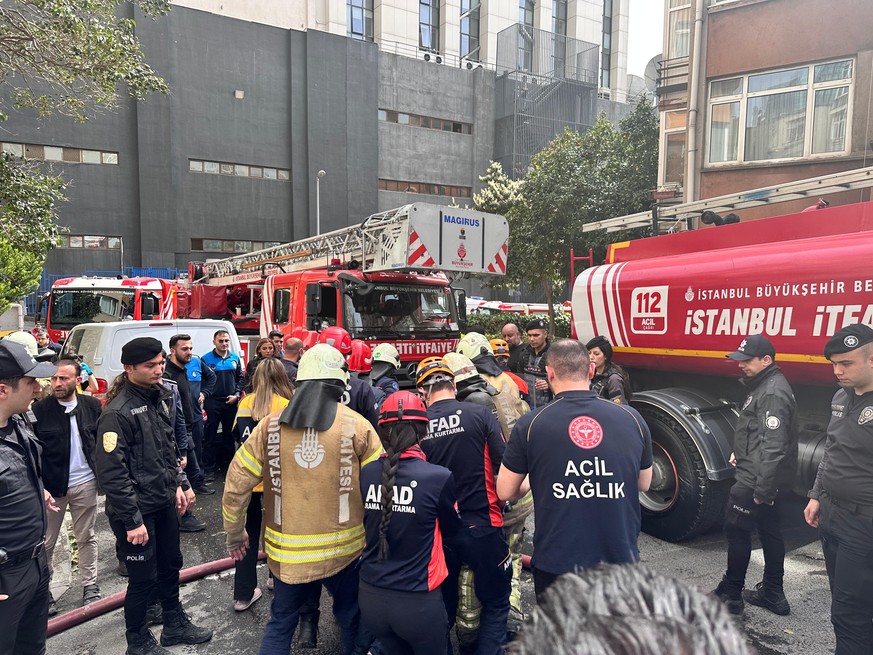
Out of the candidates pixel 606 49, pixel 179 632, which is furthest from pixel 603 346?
pixel 606 49

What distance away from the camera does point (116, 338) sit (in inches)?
270

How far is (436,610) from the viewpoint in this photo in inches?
96.1

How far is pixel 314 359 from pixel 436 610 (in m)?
1.38

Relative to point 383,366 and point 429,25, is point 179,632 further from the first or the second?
point 429,25

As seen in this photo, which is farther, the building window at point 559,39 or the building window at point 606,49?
the building window at point 606,49

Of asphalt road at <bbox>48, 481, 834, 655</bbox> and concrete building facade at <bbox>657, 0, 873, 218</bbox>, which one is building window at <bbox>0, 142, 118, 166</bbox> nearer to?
concrete building facade at <bbox>657, 0, 873, 218</bbox>

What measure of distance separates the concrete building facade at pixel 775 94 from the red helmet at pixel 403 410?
31.7 feet

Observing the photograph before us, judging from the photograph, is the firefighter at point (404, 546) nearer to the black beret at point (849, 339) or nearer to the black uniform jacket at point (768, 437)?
the black beret at point (849, 339)

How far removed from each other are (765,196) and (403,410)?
4806mm

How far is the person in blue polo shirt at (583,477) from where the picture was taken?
2.51 meters

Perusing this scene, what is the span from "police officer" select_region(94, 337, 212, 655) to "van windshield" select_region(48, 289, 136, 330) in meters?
12.1

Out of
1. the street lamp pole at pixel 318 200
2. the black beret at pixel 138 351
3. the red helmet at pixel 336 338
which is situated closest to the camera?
the black beret at pixel 138 351

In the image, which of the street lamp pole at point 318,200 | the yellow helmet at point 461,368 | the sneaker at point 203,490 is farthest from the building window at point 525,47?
the yellow helmet at point 461,368

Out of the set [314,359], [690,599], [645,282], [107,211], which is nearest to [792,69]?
[645,282]
